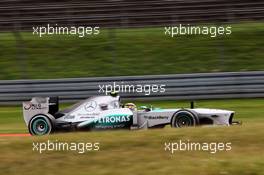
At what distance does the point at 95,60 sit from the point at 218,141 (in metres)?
11.4

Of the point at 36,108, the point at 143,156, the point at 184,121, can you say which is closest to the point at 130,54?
the point at 36,108

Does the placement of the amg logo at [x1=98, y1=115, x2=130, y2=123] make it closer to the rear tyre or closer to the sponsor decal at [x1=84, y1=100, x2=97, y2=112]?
the sponsor decal at [x1=84, y1=100, x2=97, y2=112]

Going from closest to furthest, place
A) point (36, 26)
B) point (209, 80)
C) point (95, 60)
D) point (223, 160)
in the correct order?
point (223, 160)
point (209, 80)
point (95, 60)
point (36, 26)

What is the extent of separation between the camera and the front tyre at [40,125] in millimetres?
10797

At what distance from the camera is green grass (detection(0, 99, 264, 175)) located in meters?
6.84

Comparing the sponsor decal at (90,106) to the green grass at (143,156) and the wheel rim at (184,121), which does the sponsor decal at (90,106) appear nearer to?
the wheel rim at (184,121)

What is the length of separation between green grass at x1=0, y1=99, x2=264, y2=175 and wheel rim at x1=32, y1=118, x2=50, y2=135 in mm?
2188

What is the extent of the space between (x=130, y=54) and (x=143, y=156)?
37.6 ft

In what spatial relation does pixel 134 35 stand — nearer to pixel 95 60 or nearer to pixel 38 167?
pixel 95 60

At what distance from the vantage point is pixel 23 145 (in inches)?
315

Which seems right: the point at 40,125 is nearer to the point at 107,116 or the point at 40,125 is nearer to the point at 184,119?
the point at 107,116

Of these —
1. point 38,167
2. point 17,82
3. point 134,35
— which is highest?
point 134,35

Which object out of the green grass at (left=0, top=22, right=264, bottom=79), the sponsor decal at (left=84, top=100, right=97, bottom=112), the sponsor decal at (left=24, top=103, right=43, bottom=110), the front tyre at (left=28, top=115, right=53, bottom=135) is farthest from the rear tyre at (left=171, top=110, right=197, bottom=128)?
the green grass at (left=0, top=22, right=264, bottom=79)

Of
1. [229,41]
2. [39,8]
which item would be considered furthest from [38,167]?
[39,8]
